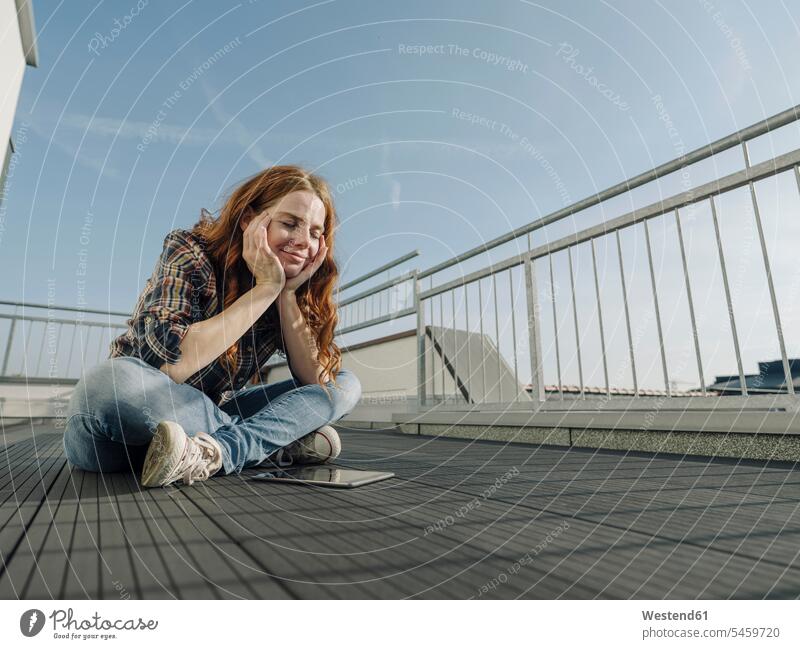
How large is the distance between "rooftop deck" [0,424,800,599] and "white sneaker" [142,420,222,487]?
33mm

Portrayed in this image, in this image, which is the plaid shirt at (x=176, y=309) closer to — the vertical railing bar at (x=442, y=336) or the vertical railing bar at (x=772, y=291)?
the vertical railing bar at (x=772, y=291)

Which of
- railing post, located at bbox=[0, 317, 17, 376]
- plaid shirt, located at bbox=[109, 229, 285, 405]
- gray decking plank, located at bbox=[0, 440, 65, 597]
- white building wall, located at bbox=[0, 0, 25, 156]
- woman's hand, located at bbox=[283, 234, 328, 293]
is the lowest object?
gray decking plank, located at bbox=[0, 440, 65, 597]

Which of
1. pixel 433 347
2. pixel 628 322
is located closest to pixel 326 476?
pixel 628 322

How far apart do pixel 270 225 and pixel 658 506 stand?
1081mm

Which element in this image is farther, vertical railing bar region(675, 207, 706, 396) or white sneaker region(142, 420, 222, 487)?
vertical railing bar region(675, 207, 706, 396)

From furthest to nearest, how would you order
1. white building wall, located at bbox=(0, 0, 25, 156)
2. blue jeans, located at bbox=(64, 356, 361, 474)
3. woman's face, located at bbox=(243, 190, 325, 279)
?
white building wall, located at bbox=(0, 0, 25, 156)
woman's face, located at bbox=(243, 190, 325, 279)
blue jeans, located at bbox=(64, 356, 361, 474)

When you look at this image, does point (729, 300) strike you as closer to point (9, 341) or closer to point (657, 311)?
point (657, 311)

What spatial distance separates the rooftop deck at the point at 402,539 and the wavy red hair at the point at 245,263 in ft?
1.56

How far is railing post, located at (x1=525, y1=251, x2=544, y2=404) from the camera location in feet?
7.93

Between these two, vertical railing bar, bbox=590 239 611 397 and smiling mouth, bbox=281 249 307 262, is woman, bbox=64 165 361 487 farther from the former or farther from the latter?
vertical railing bar, bbox=590 239 611 397

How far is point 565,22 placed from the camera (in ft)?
6.04

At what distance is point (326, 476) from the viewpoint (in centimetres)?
116

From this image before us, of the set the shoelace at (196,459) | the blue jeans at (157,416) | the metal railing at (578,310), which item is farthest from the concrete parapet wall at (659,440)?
the shoelace at (196,459)

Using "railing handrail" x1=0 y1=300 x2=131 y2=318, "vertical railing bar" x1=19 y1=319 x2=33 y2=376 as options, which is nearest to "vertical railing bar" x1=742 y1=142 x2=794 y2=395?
"railing handrail" x1=0 y1=300 x2=131 y2=318
